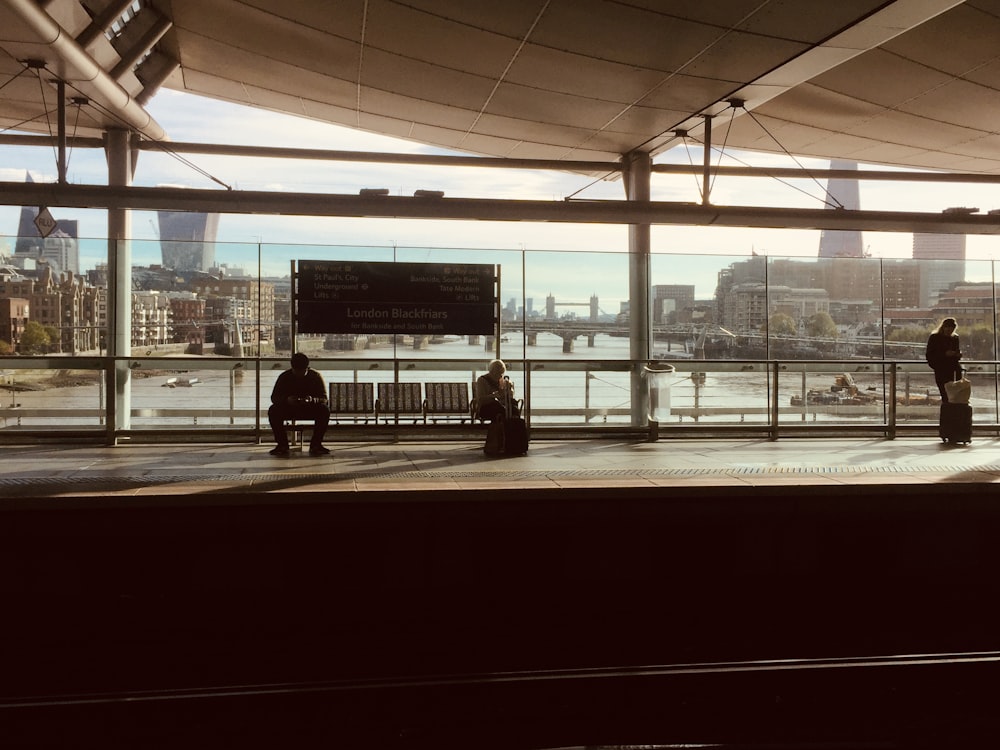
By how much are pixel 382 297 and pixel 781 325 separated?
243 inches

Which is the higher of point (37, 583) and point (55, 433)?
point (55, 433)

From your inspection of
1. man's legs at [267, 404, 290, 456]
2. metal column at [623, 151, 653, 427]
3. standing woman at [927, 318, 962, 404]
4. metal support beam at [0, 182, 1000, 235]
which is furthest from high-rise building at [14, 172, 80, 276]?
standing woman at [927, 318, 962, 404]

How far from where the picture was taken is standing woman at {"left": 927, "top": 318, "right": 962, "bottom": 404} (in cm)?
1342

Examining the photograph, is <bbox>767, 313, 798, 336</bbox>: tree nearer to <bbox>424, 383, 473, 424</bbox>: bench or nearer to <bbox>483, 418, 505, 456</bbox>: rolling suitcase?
<bbox>424, 383, 473, 424</bbox>: bench

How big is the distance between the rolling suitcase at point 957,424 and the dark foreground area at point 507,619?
4.22m

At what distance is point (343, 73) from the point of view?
12.6m

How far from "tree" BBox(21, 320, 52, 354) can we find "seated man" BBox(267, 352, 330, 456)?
3275mm

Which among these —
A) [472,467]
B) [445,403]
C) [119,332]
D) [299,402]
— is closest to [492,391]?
[445,403]

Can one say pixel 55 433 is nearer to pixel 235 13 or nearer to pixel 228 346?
pixel 228 346

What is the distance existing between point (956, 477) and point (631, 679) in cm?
519

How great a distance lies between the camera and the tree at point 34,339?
12164 millimetres

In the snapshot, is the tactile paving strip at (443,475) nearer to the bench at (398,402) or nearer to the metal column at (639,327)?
the bench at (398,402)

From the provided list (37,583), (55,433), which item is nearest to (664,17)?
(37,583)

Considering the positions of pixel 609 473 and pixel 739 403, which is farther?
pixel 739 403
